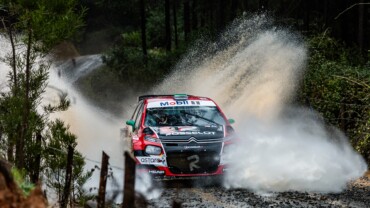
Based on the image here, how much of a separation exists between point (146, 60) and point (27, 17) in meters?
31.7

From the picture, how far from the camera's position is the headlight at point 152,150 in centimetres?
1334

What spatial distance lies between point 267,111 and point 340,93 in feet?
16.9

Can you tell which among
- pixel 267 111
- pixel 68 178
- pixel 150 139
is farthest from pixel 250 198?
pixel 267 111

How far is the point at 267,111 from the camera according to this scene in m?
22.9

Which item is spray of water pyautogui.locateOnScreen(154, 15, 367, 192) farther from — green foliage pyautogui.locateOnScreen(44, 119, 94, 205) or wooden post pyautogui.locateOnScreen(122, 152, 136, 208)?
wooden post pyautogui.locateOnScreen(122, 152, 136, 208)

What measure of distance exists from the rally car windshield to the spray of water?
816 mm

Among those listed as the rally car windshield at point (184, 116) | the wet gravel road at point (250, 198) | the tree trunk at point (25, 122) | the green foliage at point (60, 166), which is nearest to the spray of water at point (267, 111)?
the wet gravel road at point (250, 198)

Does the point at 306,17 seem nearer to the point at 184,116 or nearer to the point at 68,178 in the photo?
the point at 184,116

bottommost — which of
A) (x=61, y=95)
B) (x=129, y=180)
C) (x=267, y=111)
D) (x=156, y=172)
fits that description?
(x=129, y=180)

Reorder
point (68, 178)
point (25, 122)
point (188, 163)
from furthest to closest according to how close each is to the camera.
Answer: point (188, 163) < point (25, 122) < point (68, 178)

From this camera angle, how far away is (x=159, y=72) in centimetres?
3959

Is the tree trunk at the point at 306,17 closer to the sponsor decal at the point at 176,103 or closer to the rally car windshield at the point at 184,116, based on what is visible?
the sponsor decal at the point at 176,103

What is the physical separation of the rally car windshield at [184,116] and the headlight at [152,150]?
92 centimetres

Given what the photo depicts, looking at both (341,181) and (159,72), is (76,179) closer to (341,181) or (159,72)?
(341,181)
